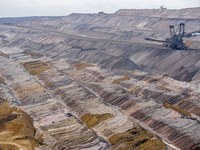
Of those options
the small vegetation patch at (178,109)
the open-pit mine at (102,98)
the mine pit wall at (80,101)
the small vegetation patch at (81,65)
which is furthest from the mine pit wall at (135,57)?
the small vegetation patch at (178,109)

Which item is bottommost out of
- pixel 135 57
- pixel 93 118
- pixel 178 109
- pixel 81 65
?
pixel 81 65

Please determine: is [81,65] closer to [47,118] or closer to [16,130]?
[47,118]

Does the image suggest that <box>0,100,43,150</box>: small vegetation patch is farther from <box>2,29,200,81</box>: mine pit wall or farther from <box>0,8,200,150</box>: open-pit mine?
<box>2,29,200,81</box>: mine pit wall

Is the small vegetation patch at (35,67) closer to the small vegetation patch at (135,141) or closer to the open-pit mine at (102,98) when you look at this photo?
the open-pit mine at (102,98)

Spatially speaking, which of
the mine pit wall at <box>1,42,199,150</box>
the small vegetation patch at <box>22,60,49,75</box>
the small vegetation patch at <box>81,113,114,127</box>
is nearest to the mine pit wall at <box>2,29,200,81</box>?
the mine pit wall at <box>1,42,199,150</box>

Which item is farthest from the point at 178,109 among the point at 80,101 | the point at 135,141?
the point at 80,101

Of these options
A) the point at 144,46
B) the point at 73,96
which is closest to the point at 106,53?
the point at 144,46

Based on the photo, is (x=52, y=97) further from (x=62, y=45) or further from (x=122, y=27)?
(x=122, y=27)
